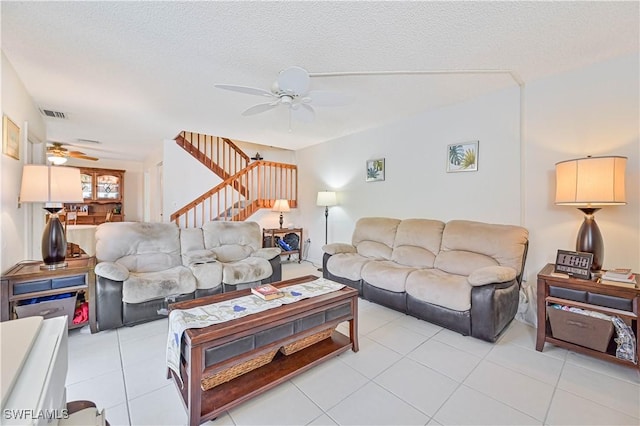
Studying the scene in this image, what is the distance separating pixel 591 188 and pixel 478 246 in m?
1.09

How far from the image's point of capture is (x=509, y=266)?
8.80 ft

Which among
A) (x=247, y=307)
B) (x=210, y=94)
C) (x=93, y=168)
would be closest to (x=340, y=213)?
(x=210, y=94)

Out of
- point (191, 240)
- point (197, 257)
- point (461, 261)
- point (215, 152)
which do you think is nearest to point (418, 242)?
point (461, 261)

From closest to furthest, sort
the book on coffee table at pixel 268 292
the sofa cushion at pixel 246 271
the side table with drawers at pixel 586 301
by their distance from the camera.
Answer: the side table with drawers at pixel 586 301, the book on coffee table at pixel 268 292, the sofa cushion at pixel 246 271

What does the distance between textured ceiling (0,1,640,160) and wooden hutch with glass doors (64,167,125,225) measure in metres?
4.61

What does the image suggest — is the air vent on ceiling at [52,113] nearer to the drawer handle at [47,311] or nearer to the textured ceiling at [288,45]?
the textured ceiling at [288,45]

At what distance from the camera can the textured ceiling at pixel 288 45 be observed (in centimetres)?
176

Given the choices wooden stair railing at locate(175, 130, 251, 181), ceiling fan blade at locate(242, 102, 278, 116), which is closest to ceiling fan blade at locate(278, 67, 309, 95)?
ceiling fan blade at locate(242, 102, 278, 116)

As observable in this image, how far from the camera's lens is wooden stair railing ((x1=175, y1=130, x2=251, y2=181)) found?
5.39 meters

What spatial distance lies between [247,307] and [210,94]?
97.3 inches

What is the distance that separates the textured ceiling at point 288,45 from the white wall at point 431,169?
0.30 m

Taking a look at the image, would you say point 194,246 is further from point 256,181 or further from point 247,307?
point 256,181

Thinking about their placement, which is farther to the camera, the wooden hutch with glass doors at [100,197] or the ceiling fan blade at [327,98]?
the wooden hutch with glass doors at [100,197]

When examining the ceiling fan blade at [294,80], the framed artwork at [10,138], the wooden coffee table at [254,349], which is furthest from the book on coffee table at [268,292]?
the framed artwork at [10,138]
